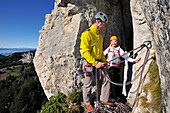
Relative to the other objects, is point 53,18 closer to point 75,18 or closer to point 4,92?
point 75,18

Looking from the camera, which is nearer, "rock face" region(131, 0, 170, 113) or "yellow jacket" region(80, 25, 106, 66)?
"rock face" region(131, 0, 170, 113)

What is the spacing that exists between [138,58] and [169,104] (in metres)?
2.16

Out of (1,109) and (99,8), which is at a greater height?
(99,8)

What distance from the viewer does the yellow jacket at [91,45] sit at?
10.5ft

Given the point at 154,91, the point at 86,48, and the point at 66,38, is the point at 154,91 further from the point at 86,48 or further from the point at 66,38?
the point at 66,38

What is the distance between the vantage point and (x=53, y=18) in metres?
5.50

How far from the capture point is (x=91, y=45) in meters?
3.40

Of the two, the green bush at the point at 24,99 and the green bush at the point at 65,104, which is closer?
the green bush at the point at 65,104

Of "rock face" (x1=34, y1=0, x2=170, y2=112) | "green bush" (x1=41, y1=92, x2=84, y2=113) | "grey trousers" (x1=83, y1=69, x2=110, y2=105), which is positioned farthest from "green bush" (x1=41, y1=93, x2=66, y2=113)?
"grey trousers" (x1=83, y1=69, x2=110, y2=105)

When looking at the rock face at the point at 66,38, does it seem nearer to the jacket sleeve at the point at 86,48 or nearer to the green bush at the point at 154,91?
the green bush at the point at 154,91

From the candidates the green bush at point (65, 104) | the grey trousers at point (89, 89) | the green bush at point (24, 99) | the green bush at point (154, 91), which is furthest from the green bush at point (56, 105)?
the green bush at point (24, 99)

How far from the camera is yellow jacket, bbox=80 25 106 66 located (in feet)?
10.5

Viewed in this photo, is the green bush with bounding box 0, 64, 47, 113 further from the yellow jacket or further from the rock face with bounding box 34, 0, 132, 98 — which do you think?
the yellow jacket

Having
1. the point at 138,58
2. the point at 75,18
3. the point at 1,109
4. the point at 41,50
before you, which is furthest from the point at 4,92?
the point at 138,58
